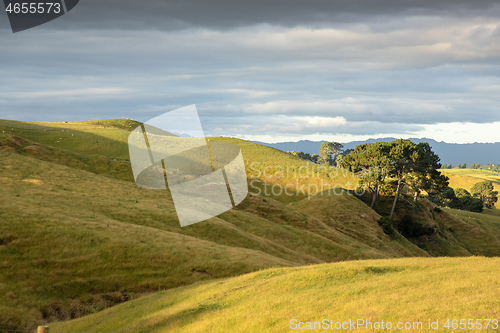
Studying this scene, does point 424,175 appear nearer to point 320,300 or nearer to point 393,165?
point 393,165

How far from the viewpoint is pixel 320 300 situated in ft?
68.4

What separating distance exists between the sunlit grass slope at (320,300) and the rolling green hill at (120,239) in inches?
148

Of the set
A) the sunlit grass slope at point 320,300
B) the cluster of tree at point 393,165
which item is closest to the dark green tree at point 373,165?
the cluster of tree at point 393,165

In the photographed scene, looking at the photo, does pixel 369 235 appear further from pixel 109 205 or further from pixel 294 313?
pixel 294 313

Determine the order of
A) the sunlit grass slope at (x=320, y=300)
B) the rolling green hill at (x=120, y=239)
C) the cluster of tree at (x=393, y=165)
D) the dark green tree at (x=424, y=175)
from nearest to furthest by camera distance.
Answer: the sunlit grass slope at (x=320, y=300) < the rolling green hill at (x=120, y=239) < the cluster of tree at (x=393, y=165) < the dark green tree at (x=424, y=175)

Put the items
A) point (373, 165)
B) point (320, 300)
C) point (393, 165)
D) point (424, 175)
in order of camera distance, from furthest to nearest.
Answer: point (424, 175) < point (373, 165) < point (393, 165) < point (320, 300)

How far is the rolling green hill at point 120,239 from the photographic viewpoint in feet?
95.2

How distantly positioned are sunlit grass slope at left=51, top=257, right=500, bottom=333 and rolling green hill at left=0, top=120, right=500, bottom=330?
3769 mm

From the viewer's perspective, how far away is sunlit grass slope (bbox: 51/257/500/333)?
17516mm

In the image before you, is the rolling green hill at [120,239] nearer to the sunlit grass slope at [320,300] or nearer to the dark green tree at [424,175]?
the sunlit grass slope at [320,300]

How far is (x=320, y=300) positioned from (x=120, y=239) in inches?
875

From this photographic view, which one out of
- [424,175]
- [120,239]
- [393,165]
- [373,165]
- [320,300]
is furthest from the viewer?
[424,175]

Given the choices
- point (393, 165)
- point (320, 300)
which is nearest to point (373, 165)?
point (393, 165)

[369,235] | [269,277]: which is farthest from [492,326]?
[369,235]
